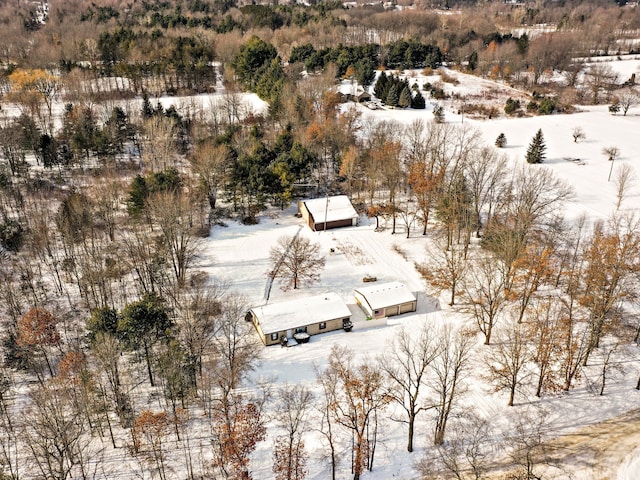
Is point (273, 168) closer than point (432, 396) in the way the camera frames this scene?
No

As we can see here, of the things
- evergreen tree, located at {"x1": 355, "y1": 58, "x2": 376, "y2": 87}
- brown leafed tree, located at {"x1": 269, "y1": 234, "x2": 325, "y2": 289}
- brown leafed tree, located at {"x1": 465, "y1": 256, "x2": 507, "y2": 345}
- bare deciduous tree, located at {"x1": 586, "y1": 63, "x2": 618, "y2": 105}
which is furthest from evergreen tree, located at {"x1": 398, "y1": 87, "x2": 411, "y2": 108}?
brown leafed tree, located at {"x1": 465, "y1": 256, "x2": 507, "y2": 345}

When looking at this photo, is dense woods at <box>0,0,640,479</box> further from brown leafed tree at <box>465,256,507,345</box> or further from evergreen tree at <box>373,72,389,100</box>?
evergreen tree at <box>373,72,389,100</box>

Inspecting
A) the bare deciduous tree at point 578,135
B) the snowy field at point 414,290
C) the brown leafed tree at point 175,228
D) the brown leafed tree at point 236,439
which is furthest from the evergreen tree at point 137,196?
the bare deciduous tree at point 578,135

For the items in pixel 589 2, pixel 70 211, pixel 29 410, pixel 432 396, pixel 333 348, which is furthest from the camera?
pixel 589 2

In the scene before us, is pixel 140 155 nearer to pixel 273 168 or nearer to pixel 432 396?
pixel 273 168

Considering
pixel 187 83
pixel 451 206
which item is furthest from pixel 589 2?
pixel 451 206

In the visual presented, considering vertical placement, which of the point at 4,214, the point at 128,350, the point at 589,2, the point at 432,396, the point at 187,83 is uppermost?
the point at 589,2

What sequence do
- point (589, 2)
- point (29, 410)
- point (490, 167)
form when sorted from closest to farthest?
point (29, 410) < point (490, 167) < point (589, 2)
